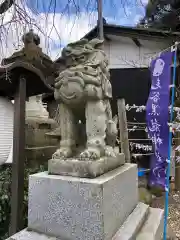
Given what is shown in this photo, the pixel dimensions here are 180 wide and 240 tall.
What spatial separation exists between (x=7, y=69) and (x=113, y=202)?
62.4 inches

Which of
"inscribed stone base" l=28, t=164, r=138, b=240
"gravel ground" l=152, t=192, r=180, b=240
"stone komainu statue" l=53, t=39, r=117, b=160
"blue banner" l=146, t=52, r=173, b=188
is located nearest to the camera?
"inscribed stone base" l=28, t=164, r=138, b=240

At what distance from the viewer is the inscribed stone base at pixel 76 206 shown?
148cm

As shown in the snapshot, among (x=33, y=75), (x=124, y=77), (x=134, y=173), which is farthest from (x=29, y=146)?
(x=124, y=77)

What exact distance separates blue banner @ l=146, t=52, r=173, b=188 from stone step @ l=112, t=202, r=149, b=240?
2.81 feet

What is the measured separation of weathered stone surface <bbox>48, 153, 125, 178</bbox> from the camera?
1625mm

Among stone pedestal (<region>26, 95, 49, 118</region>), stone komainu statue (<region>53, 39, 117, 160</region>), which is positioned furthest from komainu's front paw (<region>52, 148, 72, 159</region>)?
stone pedestal (<region>26, 95, 49, 118</region>)

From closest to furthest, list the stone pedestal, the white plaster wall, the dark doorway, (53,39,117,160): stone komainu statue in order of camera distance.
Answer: (53,39,117,160): stone komainu statue, the stone pedestal, the dark doorway, the white plaster wall

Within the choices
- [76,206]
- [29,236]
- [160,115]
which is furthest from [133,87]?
[29,236]

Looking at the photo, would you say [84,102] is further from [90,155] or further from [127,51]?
[127,51]

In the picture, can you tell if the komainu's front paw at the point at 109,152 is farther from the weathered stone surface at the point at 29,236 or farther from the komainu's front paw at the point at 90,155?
the weathered stone surface at the point at 29,236

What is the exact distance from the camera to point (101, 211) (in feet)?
4.80

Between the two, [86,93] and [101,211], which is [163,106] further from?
[101,211]

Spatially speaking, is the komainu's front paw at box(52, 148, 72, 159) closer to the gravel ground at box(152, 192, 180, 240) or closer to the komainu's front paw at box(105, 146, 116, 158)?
the komainu's front paw at box(105, 146, 116, 158)

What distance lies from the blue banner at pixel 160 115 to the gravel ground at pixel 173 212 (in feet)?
2.92
